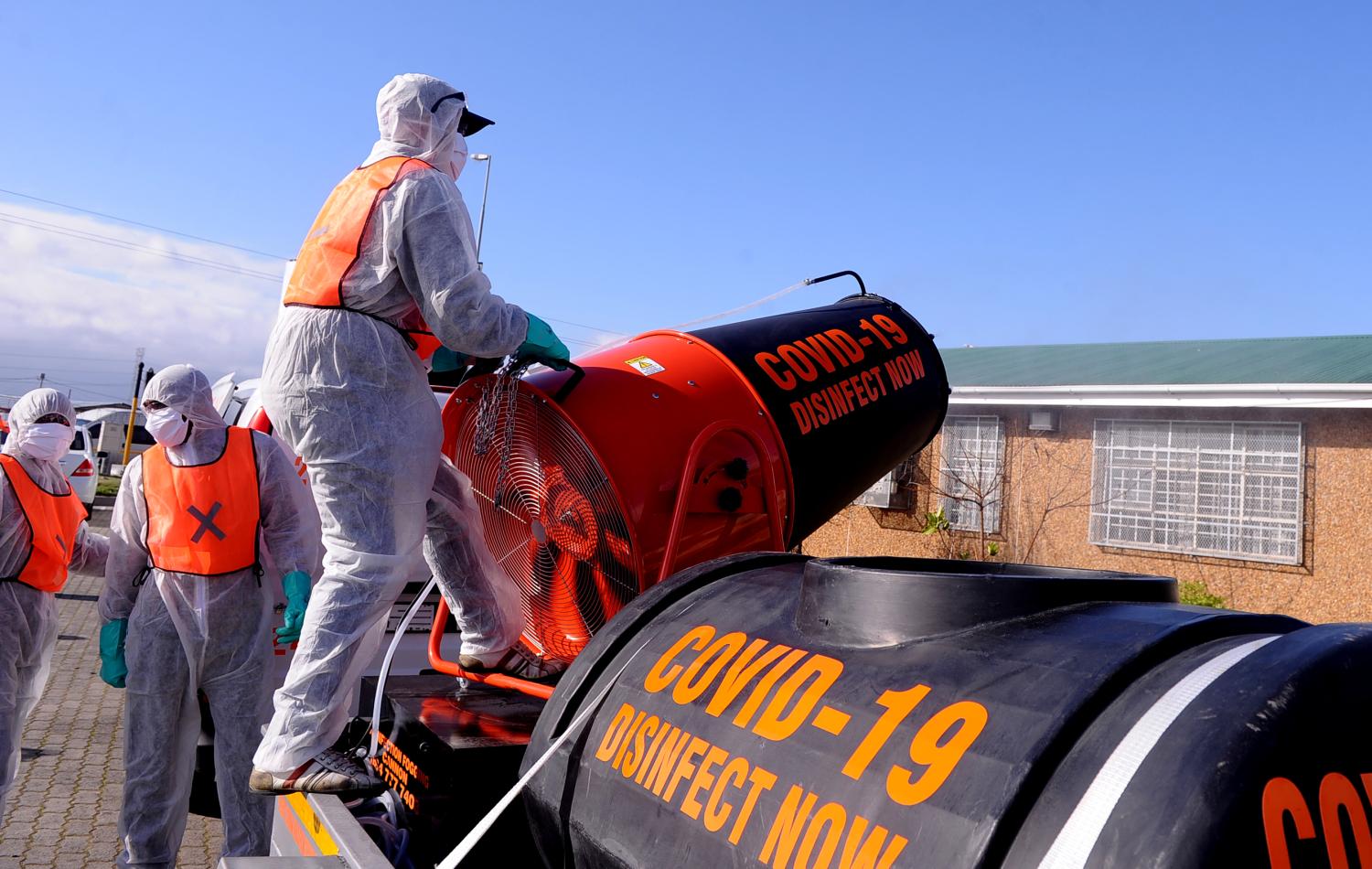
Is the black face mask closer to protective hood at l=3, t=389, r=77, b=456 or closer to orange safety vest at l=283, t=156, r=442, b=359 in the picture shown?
orange safety vest at l=283, t=156, r=442, b=359

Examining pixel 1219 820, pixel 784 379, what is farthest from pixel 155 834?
pixel 1219 820

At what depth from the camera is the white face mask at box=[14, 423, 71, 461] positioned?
471 cm

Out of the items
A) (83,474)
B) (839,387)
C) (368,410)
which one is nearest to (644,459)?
(368,410)

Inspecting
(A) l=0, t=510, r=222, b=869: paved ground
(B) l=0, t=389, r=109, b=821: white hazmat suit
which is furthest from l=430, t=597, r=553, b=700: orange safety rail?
(A) l=0, t=510, r=222, b=869: paved ground

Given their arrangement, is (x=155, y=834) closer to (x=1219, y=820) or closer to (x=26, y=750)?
(x=26, y=750)

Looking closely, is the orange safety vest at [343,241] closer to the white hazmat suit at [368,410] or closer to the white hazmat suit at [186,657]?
the white hazmat suit at [368,410]

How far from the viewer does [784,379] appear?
3611 mm

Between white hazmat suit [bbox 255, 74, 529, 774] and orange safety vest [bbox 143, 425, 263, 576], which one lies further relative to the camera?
orange safety vest [bbox 143, 425, 263, 576]

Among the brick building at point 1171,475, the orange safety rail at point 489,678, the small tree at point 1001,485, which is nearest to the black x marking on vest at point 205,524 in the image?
the orange safety rail at point 489,678

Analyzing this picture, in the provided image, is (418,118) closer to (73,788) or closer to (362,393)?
(362,393)

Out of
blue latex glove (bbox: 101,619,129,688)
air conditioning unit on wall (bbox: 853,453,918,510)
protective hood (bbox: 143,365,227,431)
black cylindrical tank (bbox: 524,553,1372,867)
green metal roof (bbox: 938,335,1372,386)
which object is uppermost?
green metal roof (bbox: 938,335,1372,386)

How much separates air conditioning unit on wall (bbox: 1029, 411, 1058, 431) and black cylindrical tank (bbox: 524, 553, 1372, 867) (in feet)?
40.4

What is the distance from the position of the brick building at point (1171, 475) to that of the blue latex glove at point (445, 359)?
35.0 feet

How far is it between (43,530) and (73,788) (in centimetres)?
210
